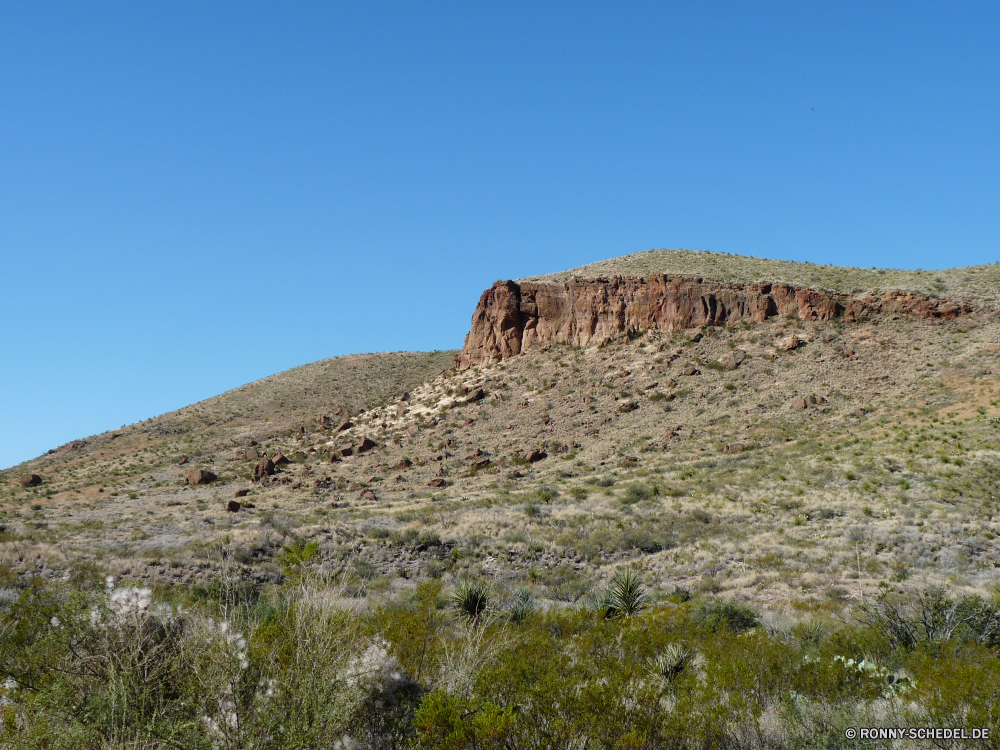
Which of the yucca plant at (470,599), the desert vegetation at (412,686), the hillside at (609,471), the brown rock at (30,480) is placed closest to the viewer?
the desert vegetation at (412,686)

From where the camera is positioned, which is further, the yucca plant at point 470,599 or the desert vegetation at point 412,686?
the yucca plant at point 470,599

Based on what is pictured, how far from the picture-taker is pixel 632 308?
47.8 meters

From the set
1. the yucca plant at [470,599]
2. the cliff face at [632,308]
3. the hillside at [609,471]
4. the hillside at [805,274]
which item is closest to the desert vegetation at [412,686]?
the yucca plant at [470,599]

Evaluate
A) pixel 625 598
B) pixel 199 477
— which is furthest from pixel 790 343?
pixel 199 477

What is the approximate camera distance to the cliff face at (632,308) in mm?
42406

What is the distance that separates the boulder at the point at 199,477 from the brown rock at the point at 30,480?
1056 cm

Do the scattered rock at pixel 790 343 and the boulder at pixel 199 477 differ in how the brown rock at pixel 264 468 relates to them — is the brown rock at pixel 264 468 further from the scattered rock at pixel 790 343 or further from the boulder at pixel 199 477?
the scattered rock at pixel 790 343

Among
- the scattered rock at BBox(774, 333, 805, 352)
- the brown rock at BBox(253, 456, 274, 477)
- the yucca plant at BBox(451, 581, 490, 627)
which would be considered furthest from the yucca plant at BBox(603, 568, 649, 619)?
the scattered rock at BBox(774, 333, 805, 352)

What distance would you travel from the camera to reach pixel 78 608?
6.14 m

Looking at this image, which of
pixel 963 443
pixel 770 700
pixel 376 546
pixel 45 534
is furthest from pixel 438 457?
pixel 770 700

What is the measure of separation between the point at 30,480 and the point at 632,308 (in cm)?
4323

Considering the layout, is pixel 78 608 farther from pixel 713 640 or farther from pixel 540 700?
pixel 713 640

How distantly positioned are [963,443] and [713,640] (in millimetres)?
21233

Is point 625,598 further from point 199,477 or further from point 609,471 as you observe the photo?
point 199,477
